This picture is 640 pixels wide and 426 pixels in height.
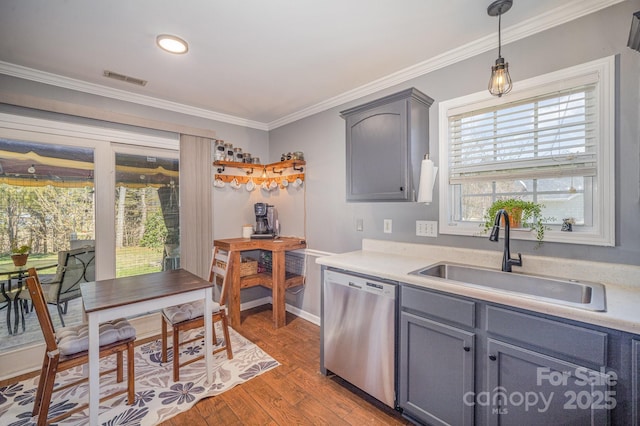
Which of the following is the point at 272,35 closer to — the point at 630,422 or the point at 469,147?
the point at 469,147

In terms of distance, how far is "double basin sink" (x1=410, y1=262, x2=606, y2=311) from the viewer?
135cm

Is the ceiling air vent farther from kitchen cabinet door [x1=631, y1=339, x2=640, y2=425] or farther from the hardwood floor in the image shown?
kitchen cabinet door [x1=631, y1=339, x2=640, y2=425]

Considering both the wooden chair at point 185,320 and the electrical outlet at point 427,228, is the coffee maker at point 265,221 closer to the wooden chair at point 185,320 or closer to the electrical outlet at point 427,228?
the wooden chair at point 185,320

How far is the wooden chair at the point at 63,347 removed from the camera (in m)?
1.60

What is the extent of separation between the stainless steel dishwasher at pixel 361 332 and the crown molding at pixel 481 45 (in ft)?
5.71

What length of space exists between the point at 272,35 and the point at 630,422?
261cm

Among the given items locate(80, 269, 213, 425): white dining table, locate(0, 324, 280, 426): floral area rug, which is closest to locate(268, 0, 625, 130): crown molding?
locate(80, 269, 213, 425): white dining table

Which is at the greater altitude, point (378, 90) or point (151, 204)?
point (378, 90)

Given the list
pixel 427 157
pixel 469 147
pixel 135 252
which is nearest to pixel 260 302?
pixel 135 252

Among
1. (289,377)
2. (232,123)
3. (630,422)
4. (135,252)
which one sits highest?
(232,123)

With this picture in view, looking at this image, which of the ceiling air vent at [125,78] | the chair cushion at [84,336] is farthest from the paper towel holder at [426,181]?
the ceiling air vent at [125,78]

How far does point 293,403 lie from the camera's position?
1.89m

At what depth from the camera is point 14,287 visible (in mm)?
2316

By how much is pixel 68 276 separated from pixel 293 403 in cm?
236
